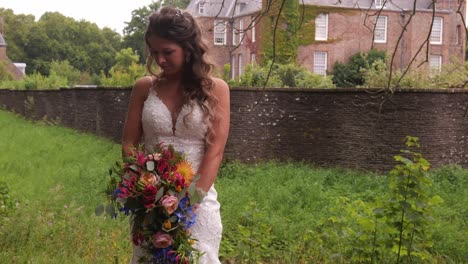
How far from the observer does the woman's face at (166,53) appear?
3248 mm

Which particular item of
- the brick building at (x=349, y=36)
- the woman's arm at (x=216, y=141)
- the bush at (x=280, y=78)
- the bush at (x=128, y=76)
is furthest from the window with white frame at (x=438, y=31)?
the woman's arm at (x=216, y=141)

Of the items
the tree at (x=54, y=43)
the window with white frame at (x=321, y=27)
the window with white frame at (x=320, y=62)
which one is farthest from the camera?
the tree at (x=54, y=43)

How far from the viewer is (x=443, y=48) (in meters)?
49.7

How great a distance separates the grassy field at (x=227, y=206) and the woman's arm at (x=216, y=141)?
8.11ft

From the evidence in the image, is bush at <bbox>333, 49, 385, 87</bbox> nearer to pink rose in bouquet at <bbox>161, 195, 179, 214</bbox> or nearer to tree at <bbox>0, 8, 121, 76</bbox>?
pink rose in bouquet at <bbox>161, 195, 179, 214</bbox>

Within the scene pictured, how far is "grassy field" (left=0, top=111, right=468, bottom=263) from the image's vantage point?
21.2ft

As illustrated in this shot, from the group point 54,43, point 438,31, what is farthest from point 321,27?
point 54,43

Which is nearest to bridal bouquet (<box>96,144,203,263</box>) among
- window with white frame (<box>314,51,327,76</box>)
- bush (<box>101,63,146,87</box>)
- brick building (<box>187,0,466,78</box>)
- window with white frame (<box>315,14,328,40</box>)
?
bush (<box>101,63,146,87</box>)

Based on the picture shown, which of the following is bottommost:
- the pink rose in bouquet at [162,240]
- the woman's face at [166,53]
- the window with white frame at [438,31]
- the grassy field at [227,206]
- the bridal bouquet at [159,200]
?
the grassy field at [227,206]

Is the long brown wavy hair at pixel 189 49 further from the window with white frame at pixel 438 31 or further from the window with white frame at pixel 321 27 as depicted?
the window with white frame at pixel 438 31

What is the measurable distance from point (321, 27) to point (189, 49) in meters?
45.1

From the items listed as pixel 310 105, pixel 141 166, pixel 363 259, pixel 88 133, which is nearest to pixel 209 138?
pixel 141 166

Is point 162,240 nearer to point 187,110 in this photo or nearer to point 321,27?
point 187,110

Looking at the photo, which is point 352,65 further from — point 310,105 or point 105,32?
point 105,32
